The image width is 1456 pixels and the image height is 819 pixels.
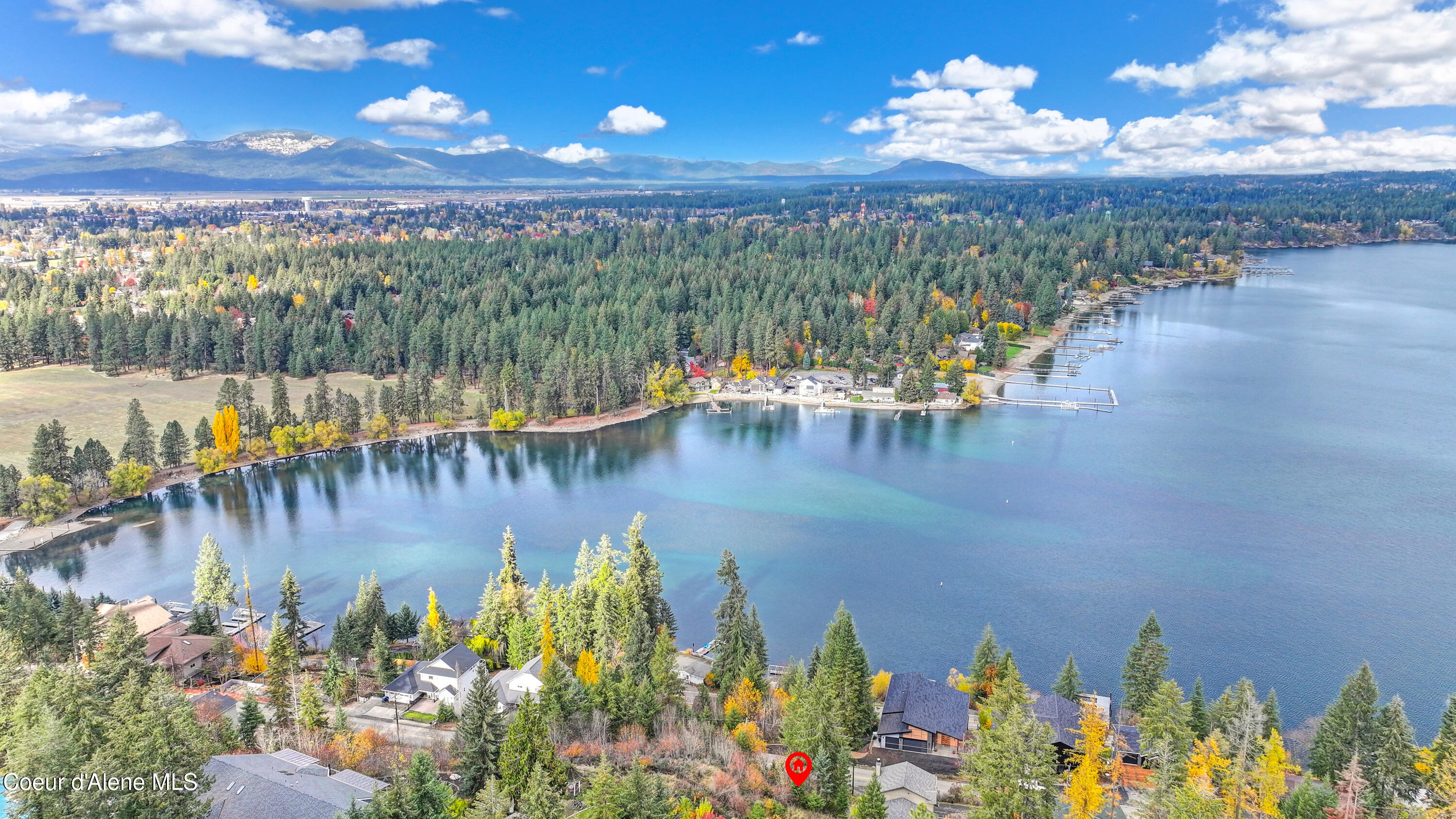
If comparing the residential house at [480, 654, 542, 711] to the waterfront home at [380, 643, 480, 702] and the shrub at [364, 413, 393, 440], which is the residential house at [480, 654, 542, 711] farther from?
the shrub at [364, 413, 393, 440]

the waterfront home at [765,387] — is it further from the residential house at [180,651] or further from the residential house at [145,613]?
the residential house at [180,651]

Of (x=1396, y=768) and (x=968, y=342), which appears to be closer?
(x=1396, y=768)

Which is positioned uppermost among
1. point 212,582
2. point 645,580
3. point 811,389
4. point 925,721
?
point 811,389

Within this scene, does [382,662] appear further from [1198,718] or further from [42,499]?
[42,499]

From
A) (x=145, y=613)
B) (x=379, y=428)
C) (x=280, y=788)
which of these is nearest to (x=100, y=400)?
(x=379, y=428)

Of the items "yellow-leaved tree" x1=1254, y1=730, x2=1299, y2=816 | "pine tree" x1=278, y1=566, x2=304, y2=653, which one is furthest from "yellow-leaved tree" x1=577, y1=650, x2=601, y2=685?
"yellow-leaved tree" x1=1254, y1=730, x2=1299, y2=816

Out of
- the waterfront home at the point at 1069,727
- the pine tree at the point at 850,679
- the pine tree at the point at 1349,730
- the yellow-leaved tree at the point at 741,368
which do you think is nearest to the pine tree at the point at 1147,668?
the waterfront home at the point at 1069,727

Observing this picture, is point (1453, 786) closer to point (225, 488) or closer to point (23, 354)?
point (225, 488)
